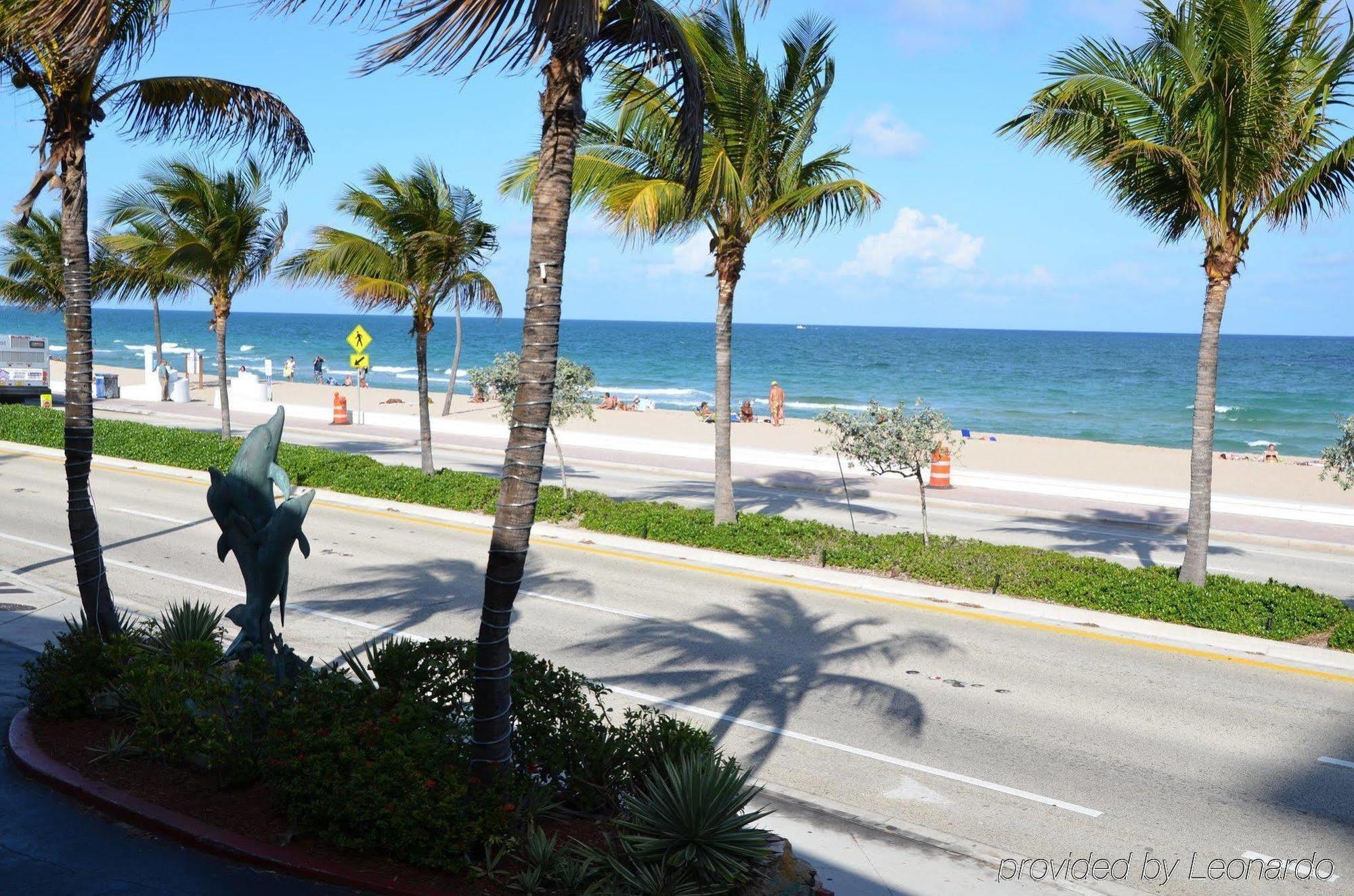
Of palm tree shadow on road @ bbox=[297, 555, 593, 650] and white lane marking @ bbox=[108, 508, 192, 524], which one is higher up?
white lane marking @ bbox=[108, 508, 192, 524]

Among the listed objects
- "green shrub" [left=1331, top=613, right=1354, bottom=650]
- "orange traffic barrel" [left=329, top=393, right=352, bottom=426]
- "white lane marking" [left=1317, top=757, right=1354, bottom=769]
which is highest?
"orange traffic barrel" [left=329, top=393, right=352, bottom=426]

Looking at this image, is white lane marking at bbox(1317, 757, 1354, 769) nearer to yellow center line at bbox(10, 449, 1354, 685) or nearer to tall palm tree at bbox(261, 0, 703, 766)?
yellow center line at bbox(10, 449, 1354, 685)

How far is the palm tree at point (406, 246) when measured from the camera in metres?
19.6

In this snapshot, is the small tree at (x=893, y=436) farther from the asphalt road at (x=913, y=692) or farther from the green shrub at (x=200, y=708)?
the green shrub at (x=200, y=708)

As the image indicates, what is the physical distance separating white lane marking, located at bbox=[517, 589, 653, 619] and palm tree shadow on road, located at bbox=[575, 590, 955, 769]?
14.2 inches

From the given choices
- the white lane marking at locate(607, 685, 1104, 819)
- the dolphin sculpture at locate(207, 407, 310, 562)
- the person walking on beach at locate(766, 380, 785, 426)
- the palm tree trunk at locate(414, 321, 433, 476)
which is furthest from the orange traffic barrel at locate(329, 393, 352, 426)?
A: the dolphin sculpture at locate(207, 407, 310, 562)

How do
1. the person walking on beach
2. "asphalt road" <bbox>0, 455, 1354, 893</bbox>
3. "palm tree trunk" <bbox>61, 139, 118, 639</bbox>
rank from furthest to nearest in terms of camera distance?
the person walking on beach
"palm tree trunk" <bbox>61, 139, 118, 639</bbox>
"asphalt road" <bbox>0, 455, 1354, 893</bbox>

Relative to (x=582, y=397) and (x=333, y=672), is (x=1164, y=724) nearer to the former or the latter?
(x=333, y=672)

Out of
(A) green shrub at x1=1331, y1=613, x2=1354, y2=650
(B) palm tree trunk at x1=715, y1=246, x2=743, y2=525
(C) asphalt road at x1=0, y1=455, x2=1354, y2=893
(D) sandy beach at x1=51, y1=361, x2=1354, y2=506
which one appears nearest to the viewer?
(C) asphalt road at x1=0, y1=455, x2=1354, y2=893

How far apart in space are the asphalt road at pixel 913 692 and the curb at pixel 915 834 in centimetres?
12

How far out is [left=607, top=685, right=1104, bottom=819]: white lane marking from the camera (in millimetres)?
7879

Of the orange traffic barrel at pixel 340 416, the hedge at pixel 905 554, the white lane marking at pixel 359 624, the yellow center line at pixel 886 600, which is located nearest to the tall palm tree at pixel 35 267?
the orange traffic barrel at pixel 340 416

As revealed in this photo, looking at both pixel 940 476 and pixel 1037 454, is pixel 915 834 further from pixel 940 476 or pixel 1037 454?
pixel 1037 454

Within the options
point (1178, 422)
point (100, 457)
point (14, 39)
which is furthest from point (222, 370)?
point (1178, 422)
